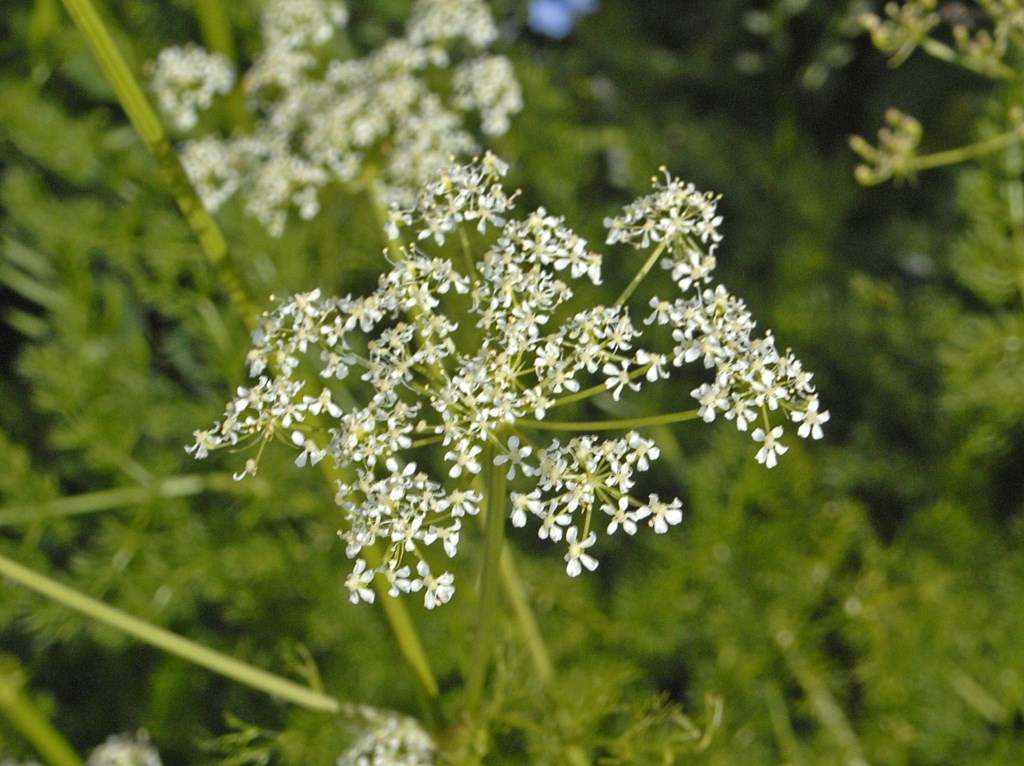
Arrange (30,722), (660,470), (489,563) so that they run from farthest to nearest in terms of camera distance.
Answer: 1. (660,470)
2. (30,722)
3. (489,563)

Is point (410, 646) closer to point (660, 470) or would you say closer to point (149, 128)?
point (149, 128)

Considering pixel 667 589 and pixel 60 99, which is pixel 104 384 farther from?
pixel 667 589

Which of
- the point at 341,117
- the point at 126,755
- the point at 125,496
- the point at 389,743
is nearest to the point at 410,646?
the point at 389,743

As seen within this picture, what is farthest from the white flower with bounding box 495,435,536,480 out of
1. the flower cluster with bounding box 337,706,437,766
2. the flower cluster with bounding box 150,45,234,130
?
the flower cluster with bounding box 150,45,234,130

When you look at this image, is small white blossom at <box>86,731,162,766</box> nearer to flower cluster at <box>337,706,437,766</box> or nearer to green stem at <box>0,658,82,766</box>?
green stem at <box>0,658,82,766</box>

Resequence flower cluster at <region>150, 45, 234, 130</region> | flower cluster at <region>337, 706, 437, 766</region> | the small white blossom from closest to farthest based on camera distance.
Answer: flower cluster at <region>337, 706, 437, 766</region> < the small white blossom < flower cluster at <region>150, 45, 234, 130</region>

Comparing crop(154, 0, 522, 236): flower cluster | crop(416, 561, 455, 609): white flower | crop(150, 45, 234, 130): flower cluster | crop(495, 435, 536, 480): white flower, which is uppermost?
crop(150, 45, 234, 130): flower cluster
